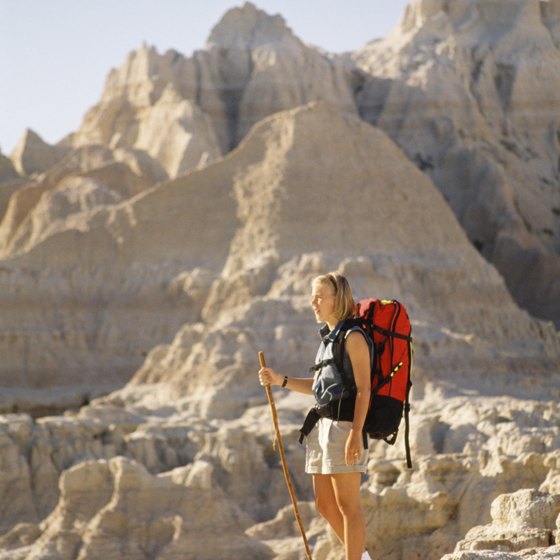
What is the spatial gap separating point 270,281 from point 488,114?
39.3 m

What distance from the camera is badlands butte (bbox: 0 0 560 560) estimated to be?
89.2 ft

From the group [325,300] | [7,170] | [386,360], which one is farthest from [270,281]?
[386,360]

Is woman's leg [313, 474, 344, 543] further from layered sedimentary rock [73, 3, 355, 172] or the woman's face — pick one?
layered sedimentary rock [73, 3, 355, 172]

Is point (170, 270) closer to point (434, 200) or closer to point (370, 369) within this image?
point (434, 200)

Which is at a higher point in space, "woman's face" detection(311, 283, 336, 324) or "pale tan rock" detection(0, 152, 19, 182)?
"pale tan rock" detection(0, 152, 19, 182)

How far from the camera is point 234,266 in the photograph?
53094 millimetres

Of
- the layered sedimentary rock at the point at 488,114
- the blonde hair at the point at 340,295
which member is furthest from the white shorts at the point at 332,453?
the layered sedimentary rock at the point at 488,114

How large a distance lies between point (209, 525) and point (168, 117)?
51046 millimetres

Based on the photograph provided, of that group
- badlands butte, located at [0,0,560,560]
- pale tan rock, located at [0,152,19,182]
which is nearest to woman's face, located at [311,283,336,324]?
badlands butte, located at [0,0,560,560]

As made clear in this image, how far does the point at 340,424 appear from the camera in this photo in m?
10.1

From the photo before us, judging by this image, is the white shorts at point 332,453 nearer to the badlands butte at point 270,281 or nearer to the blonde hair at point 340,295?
the blonde hair at point 340,295

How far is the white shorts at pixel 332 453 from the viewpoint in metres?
10.1

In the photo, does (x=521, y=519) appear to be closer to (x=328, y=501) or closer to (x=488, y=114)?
(x=328, y=501)

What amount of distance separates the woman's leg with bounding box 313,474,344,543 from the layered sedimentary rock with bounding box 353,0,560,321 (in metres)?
59.4
